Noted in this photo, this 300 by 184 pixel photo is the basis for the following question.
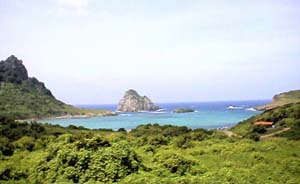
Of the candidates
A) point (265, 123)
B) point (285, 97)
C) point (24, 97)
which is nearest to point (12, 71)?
point (24, 97)

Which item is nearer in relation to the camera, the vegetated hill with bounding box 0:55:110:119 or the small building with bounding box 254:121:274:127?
the small building with bounding box 254:121:274:127

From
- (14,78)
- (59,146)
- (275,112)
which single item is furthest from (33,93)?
(59,146)

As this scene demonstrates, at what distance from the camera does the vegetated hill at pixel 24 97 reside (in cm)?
13162

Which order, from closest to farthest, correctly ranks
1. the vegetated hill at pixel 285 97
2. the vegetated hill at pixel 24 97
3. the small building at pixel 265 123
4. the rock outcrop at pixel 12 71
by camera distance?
the small building at pixel 265 123 < the vegetated hill at pixel 24 97 < the vegetated hill at pixel 285 97 < the rock outcrop at pixel 12 71

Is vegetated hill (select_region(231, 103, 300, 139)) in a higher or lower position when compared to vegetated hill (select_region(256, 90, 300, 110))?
lower

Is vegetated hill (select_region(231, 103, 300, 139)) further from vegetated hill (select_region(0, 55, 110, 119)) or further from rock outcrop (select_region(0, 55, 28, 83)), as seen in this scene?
rock outcrop (select_region(0, 55, 28, 83))

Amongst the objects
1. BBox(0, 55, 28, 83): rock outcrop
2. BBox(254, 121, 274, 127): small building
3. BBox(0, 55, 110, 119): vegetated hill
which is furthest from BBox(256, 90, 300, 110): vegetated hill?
BBox(0, 55, 28, 83): rock outcrop

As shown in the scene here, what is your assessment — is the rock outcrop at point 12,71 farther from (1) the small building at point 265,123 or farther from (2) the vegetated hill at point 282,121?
(1) the small building at point 265,123

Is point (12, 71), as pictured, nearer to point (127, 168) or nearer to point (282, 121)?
point (282, 121)

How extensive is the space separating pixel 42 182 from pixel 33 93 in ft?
Answer: 463

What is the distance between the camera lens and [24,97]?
14362 cm

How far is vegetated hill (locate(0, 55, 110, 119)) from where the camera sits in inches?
5182

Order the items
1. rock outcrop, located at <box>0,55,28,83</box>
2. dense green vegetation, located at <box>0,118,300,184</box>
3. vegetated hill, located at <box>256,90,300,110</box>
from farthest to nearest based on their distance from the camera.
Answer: rock outcrop, located at <box>0,55,28,83</box> → vegetated hill, located at <box>256,90,300,110</box> → dense green vegetation, located at <box>0,118,300,184</box>

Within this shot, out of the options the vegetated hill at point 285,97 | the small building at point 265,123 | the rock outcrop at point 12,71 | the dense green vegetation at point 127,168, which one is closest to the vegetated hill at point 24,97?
the rock outcrop at point 12,71
